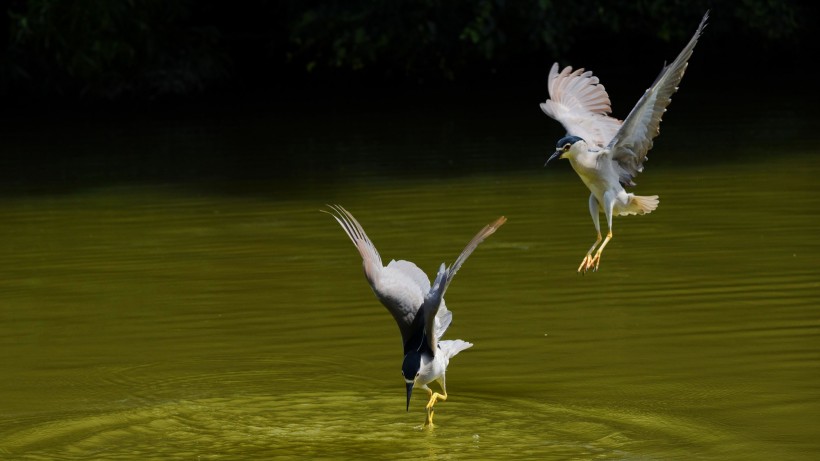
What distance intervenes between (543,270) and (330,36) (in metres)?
12.5

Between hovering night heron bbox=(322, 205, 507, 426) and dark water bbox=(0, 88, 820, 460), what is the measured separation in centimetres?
30

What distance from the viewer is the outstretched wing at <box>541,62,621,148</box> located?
785cm

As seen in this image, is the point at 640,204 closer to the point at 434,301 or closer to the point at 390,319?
the point at 390,319

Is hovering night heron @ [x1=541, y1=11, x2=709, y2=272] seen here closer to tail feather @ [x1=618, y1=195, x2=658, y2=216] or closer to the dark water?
tail feather @ [x1=618, y1=195, x2=658, y2=216]

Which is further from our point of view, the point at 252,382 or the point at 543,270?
the point at 543,270

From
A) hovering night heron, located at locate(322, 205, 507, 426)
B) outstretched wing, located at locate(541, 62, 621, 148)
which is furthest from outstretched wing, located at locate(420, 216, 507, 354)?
outstretched wing, located at locate(541, 62, 621, 148)

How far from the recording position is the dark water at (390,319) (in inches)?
248

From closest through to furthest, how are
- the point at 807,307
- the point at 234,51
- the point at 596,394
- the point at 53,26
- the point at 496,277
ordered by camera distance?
the point at 596,394, the point at 807,307, the point at 496,277, the point at 53,26, the point at 234,51

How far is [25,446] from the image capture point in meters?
6.23

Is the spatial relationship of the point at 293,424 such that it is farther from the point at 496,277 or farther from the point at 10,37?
the point at 10,37

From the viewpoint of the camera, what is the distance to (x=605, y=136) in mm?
7852

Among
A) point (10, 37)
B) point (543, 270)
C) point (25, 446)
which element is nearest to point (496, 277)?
point (543, 270)

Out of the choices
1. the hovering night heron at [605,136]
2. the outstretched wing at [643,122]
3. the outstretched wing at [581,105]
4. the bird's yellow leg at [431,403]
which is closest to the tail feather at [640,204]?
the hovering night heron at [605,136]

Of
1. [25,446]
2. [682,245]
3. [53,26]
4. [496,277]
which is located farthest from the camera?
[53,26]
